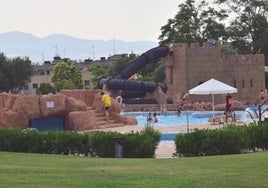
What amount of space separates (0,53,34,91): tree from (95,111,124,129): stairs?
38621 mm

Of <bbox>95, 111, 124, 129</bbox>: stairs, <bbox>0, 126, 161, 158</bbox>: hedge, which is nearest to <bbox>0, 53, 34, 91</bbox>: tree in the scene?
<bbox>95, 111, 124, 129</bbox>: stairs

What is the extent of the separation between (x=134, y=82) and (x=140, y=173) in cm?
3658

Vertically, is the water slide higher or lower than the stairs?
higher

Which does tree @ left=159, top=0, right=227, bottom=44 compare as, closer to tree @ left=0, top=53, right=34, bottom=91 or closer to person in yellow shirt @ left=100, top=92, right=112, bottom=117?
tree @ left=0, top=53, right=34, bottom=91

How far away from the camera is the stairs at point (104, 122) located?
3060 centimetres

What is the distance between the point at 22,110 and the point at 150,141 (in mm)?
12880

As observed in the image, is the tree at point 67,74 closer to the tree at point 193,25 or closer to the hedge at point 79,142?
the tree at point 193,25

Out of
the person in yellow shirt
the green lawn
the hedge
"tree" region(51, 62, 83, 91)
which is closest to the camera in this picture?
the green lawn

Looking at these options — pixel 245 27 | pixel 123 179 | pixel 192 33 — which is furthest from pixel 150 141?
pixel 245 27

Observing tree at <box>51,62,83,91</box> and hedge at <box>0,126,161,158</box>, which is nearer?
hedge at <box>0,126,161,158</box>

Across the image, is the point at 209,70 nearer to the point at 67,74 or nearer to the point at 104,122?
the point at 104,122

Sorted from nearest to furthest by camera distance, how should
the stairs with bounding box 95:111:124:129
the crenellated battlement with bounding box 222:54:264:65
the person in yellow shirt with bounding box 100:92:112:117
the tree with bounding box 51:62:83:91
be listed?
the stairs with bounding box 95:111:124:129
the person in yellow shirt with bounding box 100:92:112:117
the crenellated battlement with bounding box 222:54:264:65
the tree with bounding box 51:62:83:91

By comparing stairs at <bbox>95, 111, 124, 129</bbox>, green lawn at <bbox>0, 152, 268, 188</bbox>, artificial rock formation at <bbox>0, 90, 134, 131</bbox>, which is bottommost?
green lawn at <bbox>0, 152, 268, 188</bbox>

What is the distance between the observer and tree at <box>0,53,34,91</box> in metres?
69.2
